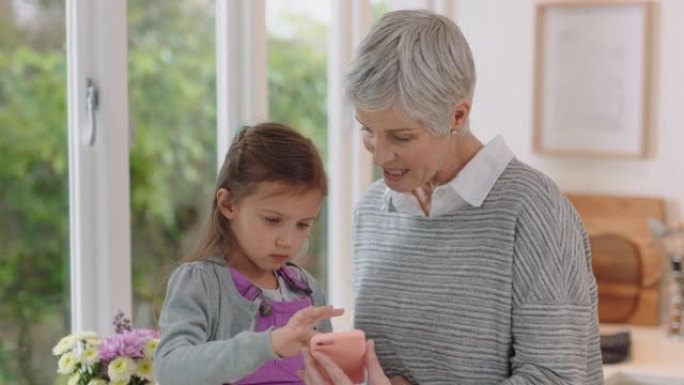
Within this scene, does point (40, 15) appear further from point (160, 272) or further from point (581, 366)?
point (581, 366)

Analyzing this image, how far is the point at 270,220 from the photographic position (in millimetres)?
1737

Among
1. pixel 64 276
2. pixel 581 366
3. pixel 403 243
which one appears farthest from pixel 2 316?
pixel 581 366

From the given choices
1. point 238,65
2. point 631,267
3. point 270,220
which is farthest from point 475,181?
point 631,267

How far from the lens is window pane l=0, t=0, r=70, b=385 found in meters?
2.15

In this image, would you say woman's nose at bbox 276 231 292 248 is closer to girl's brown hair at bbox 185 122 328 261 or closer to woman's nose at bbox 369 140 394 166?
girl's brown hair at bbox 185 122 328 261

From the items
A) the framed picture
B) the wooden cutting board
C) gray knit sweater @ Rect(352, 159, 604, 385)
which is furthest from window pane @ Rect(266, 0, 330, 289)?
gray knit sweater @ Rect(352, 159, 604, 385)

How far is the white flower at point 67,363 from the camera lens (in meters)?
1.99

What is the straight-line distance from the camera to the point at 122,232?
91.6 inches

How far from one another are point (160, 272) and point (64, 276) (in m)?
0.25

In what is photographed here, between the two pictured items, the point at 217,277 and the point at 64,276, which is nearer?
the point at 217,277

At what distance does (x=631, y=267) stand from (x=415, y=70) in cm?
201

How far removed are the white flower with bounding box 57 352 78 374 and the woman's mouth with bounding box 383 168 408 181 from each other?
68 cm

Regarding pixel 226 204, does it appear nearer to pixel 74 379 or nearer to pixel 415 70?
pixel 415 70

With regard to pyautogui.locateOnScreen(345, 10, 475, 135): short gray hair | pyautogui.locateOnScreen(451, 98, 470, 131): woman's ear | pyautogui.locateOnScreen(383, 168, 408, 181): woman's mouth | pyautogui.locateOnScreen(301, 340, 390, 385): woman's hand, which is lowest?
pyautogui.locateOnScreen(301, 340, 390, 385): woman's hand
